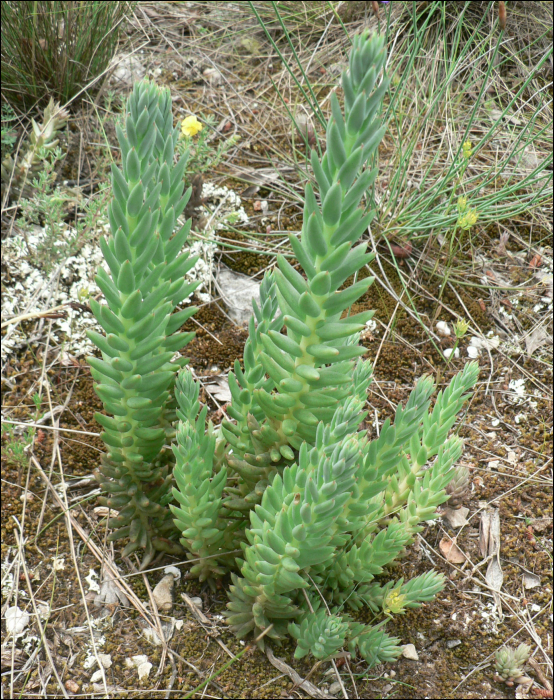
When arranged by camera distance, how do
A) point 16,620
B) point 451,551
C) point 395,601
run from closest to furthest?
point 395,601, point 16,620, point 451,551

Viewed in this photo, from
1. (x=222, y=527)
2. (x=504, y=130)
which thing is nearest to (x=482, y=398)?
(x=222, y=527)

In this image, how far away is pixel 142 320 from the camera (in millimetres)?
1412

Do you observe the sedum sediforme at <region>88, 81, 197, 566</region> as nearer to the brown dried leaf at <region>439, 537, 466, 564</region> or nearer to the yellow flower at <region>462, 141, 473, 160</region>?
the brown dried leaf at <region>439, 537, 466, 564</region>

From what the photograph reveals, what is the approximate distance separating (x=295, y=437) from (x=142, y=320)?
0.46 meters

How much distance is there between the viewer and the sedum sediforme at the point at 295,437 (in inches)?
47.8

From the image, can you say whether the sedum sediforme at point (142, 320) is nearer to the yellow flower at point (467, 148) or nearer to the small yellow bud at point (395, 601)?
the small yellow bud at point (395, 601)

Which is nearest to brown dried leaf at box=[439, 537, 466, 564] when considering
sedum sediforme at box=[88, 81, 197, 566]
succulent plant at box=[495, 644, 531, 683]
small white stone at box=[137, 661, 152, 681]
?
succulent plant at box=[495, 644, 531, 683]

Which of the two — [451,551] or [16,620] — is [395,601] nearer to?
[451,551]

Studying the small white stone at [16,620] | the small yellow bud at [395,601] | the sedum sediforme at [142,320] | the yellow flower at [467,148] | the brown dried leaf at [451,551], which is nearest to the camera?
the sedum sediforme at [142,320]

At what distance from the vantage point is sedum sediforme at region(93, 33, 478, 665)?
1.21 meters

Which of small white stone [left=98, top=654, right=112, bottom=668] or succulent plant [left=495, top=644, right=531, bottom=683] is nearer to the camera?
small white stone [left=98, top=654, right=112, bottom=668]

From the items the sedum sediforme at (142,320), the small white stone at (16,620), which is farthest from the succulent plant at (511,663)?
the small white stone at (16,620)

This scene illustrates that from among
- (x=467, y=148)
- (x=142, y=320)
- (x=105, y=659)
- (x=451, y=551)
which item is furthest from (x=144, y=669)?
(x=467, y=148)

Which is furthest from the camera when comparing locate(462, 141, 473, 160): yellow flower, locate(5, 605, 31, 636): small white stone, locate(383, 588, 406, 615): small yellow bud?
locate(462, 141, 473, 160): yellow flower
